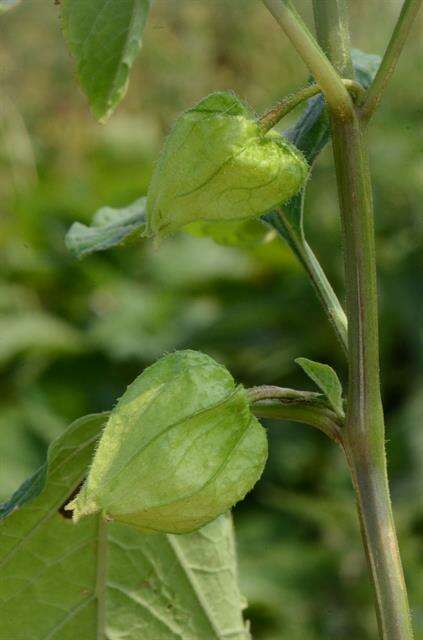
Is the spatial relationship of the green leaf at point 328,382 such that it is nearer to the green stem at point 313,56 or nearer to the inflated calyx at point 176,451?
the inflated calyx at point 176,451

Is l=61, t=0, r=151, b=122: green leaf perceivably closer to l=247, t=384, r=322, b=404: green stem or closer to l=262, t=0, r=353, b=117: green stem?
l=262, t=0, r=353, b=117: green stem

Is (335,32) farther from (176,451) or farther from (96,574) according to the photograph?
(96,574)

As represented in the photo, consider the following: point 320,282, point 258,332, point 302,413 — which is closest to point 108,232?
point 320,282

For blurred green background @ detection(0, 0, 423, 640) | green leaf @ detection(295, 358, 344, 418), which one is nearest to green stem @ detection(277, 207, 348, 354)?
green leaf @ detection(295, 358, 344, 418)

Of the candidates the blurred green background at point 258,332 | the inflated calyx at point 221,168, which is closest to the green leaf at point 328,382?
the inflated calyx at point 221,168

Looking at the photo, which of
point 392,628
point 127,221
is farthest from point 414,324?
point 392,628

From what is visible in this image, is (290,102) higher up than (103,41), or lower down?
lower down

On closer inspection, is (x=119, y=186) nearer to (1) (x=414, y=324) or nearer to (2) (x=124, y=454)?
(1) (x=414, y=324)
